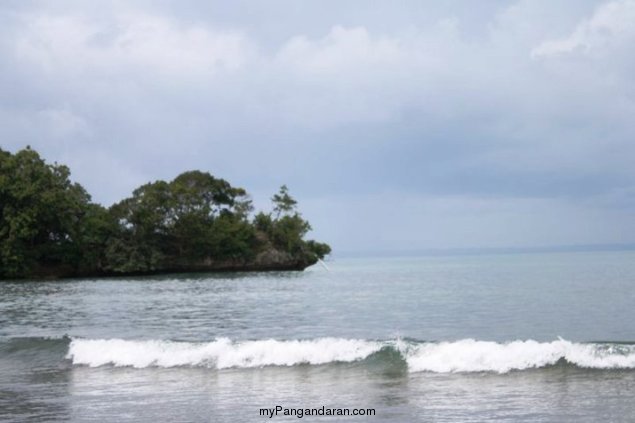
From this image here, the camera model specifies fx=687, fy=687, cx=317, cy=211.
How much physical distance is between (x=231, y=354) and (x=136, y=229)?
216 ft

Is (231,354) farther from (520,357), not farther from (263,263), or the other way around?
(263,263)

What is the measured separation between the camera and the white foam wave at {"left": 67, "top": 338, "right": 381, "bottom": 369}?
1642cm

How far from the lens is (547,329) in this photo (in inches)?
907

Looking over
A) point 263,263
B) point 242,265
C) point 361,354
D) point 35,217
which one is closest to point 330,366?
point 361,354

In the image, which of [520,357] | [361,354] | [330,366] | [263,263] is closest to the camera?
[520,357]

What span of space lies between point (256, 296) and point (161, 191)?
42241 millimetres

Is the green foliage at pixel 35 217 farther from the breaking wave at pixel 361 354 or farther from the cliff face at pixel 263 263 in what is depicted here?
the breaking wave at pixel 361 354

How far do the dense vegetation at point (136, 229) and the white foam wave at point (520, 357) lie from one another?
61.2 m

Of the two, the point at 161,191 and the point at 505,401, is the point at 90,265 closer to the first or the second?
the point at 161,191

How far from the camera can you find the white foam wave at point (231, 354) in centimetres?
1642

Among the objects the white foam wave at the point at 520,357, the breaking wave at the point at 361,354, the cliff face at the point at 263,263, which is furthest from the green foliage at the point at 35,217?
the white foam wave at the point at 520,357

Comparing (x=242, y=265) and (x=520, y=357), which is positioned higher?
(x=242, y=265)

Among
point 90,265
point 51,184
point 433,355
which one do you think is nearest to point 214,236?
point 90,265

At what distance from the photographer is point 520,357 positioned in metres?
15.0
